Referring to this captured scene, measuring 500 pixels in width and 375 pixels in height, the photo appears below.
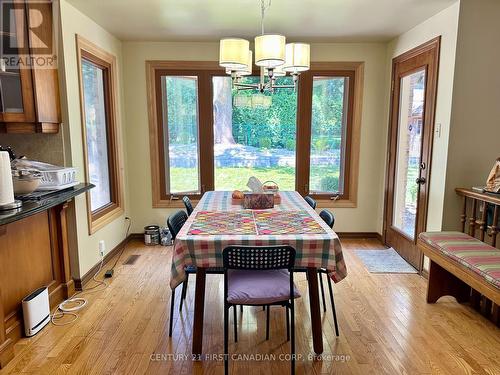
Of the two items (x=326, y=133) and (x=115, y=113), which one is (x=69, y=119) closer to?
(x=115, y=113)

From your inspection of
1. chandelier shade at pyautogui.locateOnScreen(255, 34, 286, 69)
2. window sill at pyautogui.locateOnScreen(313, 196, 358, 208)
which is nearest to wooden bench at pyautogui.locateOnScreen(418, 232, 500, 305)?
window sill at pyautogui.locateOnScreen(313, 196, 358, 208)

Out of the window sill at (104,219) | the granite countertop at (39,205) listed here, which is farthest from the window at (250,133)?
the granite countertop at (39,205)

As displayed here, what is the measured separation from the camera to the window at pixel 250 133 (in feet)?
14.2

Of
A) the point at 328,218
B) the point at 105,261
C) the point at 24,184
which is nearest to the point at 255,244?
the point at 328,218

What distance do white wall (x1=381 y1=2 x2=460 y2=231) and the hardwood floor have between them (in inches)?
31.9

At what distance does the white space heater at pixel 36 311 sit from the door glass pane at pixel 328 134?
320 centimetres

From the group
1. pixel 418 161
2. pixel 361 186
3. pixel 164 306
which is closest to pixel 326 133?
pixel 361 186

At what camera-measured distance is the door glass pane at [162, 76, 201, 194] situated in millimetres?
4363

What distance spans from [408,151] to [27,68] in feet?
11.9

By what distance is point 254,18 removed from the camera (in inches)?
131

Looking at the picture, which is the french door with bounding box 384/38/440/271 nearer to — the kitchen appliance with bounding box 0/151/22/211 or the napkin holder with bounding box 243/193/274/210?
the napkin holder with bounding box 243/193/274/210

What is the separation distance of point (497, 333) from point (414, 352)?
0.72 meters

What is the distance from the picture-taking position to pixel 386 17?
3.29 m

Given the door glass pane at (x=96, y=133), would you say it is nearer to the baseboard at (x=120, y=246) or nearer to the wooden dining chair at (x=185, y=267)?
the baseboard at (x=120, y=246)
